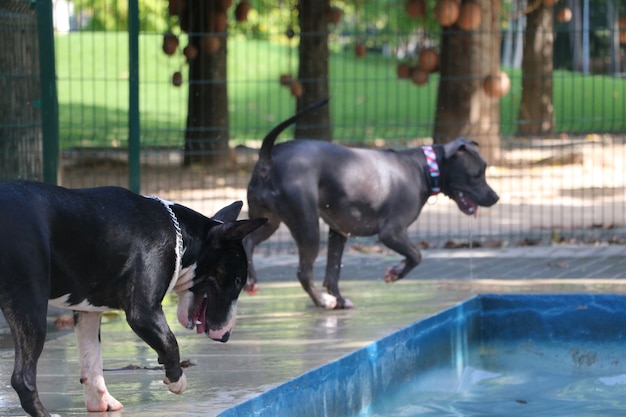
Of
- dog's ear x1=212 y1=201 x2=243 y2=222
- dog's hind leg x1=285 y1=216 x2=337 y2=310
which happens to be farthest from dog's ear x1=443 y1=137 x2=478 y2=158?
dog's ear x1=212 y1=201 x2=243 y2=222

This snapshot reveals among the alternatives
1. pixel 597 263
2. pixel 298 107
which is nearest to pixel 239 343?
pixel 597 263

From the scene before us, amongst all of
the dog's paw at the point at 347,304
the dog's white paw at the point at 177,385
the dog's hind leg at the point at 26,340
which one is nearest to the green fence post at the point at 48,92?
the dog's paw at the point at 347,304

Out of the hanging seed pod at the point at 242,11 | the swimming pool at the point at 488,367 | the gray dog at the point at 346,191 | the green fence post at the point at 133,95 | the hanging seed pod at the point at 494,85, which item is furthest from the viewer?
the hanging seed pod at the point at 242,11

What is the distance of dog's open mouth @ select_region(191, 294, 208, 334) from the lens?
5430 millimetres

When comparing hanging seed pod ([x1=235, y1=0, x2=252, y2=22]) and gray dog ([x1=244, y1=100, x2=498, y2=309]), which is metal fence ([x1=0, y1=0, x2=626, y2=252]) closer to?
hanging seed pod ([x1=235, y1=0, x2=252, y2=22])

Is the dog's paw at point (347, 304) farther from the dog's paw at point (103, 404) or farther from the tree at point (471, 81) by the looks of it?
the tree at point (471, 81)

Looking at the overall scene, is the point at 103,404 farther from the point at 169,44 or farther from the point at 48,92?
the point at 169,44

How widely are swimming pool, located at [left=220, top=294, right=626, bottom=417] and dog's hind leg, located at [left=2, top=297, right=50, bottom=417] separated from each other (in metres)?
1.32

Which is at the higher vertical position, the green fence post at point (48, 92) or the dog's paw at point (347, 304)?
the green fence post at point (48, 92)

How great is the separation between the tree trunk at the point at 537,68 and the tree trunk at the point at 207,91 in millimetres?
4495

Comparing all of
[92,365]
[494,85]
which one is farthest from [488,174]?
[92,365]

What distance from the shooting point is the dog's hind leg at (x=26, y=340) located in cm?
453

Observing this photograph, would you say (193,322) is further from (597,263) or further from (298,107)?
(298,107)

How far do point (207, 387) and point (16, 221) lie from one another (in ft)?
5.29
